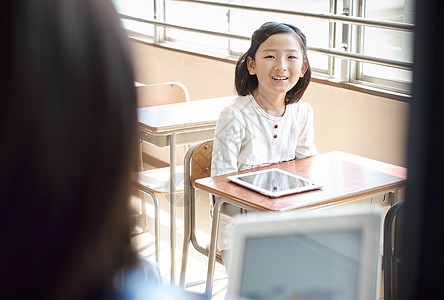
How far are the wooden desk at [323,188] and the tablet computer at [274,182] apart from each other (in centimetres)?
1

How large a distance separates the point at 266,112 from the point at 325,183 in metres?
0.31

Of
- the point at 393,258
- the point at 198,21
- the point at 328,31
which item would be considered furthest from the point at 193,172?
the point at 198,21

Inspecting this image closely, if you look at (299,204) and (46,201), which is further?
(299,204)

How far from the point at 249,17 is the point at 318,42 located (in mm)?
633

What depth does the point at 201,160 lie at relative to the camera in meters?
1.95

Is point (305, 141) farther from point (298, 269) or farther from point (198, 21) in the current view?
point (198, 21)

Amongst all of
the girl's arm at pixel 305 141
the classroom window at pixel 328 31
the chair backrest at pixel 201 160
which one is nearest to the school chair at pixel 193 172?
A: the chair backrest at pixel 201 160

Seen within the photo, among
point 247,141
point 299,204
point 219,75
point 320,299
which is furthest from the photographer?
point 219,75

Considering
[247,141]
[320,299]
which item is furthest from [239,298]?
[247,141]

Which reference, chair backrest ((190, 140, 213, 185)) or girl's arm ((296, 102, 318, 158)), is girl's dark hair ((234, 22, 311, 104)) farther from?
chair backrest ((190, 140, 213, 185))

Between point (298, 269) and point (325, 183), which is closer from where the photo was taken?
point (298, 269)

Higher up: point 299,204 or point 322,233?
point 322,233

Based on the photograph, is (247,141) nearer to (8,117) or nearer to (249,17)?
(249,17)

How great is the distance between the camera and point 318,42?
269 cm
